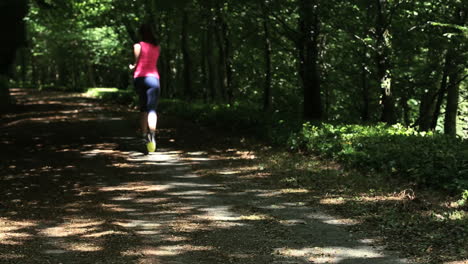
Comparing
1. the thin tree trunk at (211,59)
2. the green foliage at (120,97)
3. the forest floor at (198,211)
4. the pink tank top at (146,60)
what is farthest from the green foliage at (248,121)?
the green foliage at (120,97)

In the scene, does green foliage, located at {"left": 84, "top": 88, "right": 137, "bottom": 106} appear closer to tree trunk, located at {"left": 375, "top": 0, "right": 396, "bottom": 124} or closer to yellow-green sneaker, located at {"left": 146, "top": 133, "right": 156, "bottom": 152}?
tree trunk, located at {"left": 375, "top": 0, "right": 396, "bottom": 124}

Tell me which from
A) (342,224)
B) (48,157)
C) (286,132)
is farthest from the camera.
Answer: (286,132)

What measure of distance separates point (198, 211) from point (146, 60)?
12.3 ft

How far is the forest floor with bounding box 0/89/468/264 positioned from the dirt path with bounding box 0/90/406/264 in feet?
0.04

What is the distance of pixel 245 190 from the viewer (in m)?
6.54

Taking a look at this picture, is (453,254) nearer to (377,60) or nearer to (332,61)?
(377,60)

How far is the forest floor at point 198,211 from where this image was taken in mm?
4266

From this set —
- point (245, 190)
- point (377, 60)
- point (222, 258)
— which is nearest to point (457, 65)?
point (377, 60)

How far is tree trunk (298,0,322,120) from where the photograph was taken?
1196cm

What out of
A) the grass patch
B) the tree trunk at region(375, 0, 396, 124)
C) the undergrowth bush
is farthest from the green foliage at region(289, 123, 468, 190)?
the tree trunk at region(375, 0, 396, 124)

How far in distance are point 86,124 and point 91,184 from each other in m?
8.26

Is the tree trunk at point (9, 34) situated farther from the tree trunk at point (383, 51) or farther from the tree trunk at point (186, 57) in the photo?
the tree trunk at point (383, 51)

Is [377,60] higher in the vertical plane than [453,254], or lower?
higher

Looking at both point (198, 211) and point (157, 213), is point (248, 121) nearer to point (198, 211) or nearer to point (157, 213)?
point (198, 211)
